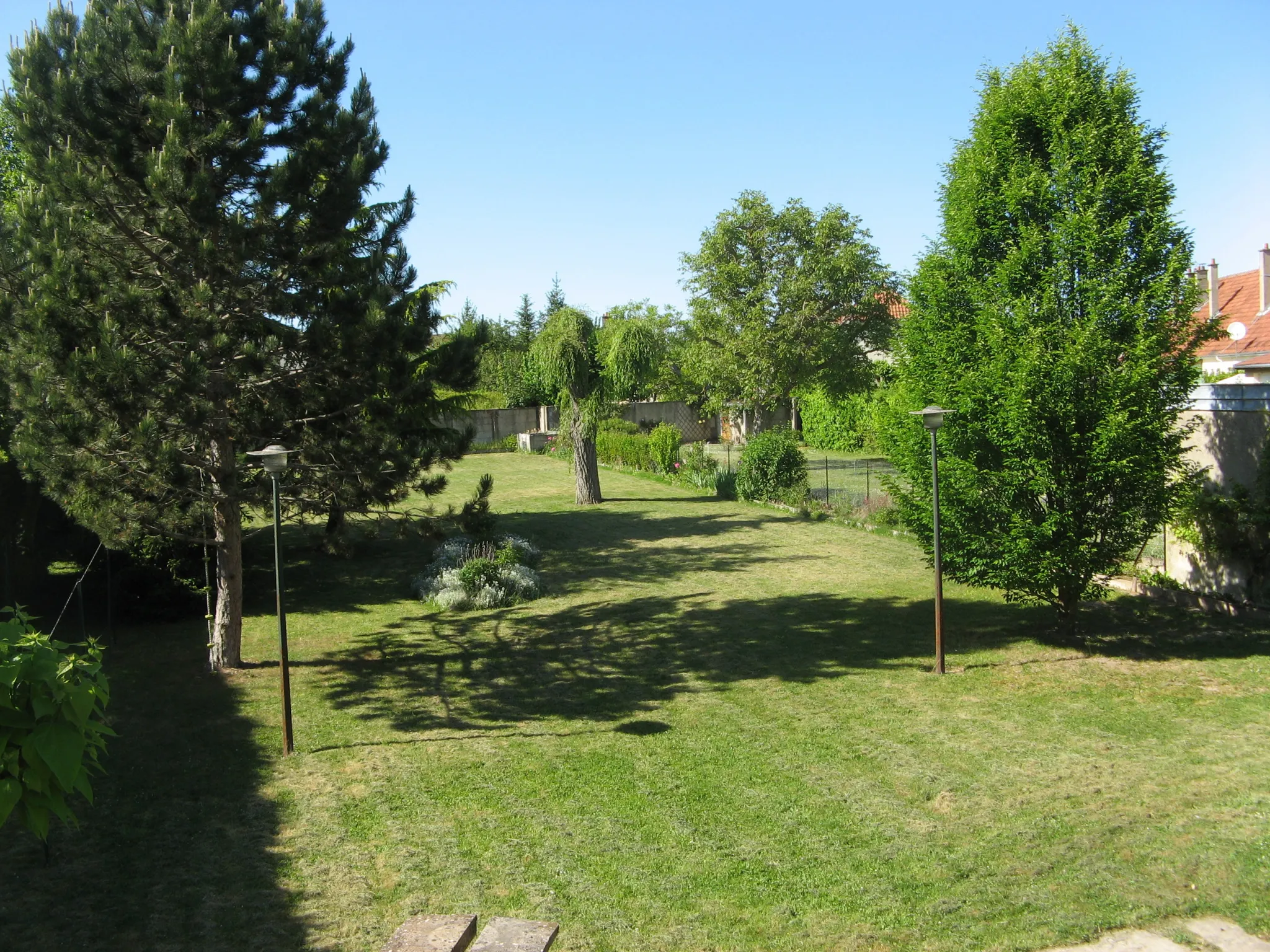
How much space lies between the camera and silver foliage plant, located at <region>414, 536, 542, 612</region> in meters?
13.9

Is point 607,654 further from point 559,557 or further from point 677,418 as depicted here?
point 677,418

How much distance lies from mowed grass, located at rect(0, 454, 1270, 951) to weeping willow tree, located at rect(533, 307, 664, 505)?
974cm

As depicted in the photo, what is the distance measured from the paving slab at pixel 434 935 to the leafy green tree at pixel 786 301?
21.5 m

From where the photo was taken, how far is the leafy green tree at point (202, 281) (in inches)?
331

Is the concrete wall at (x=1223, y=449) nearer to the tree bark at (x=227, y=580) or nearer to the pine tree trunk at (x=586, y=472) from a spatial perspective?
the tree bark at (x=227, y=580)

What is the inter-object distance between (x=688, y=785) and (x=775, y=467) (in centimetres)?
1648

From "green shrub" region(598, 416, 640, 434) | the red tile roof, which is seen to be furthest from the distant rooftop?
"green shrub" region(598, 416, 640, 434)

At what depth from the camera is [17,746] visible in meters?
3.41

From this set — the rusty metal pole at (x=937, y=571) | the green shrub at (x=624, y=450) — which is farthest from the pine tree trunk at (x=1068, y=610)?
the green shrub at (x=624, y=450)

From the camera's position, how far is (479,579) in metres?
14.2

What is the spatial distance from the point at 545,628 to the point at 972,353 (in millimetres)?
6517

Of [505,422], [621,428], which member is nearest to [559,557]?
[621,428]

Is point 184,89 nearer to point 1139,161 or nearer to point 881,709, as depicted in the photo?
point 881,709

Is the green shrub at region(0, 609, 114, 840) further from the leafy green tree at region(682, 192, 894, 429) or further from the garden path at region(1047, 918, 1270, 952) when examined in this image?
the leafy green tree at region(682, 192, 894, 429)
